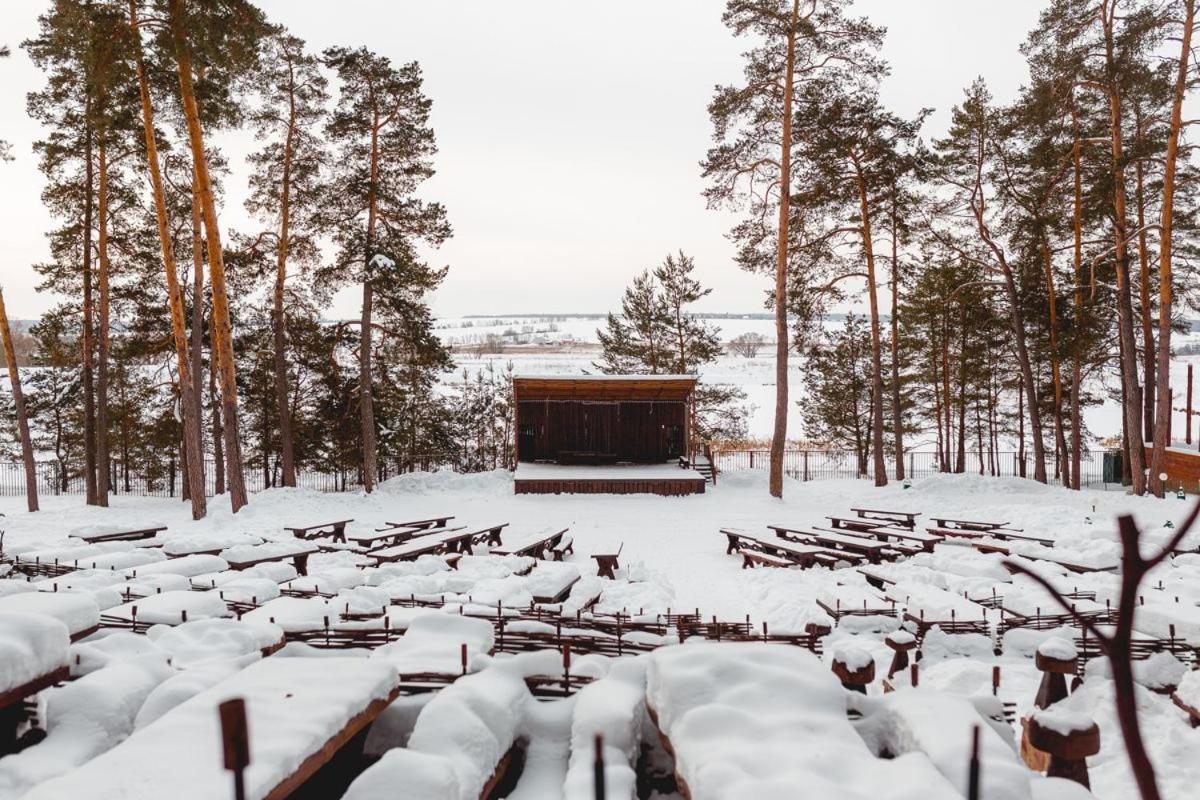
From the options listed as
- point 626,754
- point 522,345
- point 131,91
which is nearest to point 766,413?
point 522,345

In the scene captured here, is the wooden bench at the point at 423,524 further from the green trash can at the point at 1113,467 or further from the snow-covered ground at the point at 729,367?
the green trash can at the point at 1113,467

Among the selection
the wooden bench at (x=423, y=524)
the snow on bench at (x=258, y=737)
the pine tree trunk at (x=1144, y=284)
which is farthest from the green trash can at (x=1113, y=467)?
the snow on bench at (x=258, y=737)

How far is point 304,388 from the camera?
86.0 ft

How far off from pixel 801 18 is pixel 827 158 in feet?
13.0

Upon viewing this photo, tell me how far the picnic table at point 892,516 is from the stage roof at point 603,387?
7.47 m

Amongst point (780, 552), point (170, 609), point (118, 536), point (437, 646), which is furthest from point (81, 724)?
point (118, 536)

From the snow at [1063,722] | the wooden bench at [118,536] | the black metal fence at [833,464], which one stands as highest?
the snow at [1063,722]

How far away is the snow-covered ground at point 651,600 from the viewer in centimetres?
198

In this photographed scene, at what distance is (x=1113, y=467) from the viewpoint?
82.3ft

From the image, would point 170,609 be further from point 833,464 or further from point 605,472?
point 833,464

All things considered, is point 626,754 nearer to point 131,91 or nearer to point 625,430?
point 131,91

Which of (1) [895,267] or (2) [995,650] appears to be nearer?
(2) [995,650]

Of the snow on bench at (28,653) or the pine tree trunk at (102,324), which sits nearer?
the snow on bench at (28,653)

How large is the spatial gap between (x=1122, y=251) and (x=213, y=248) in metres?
22.5
